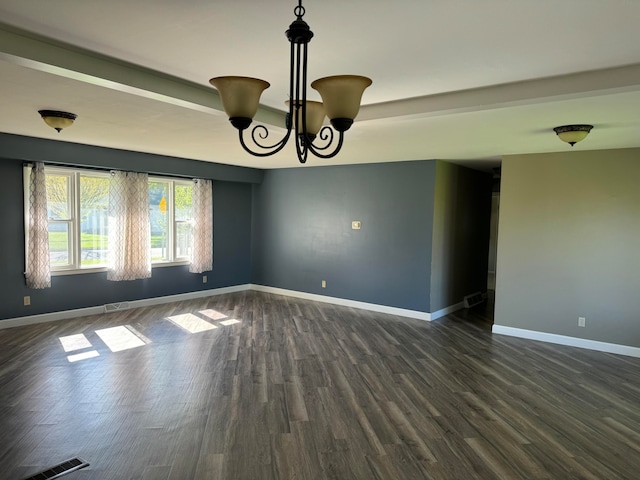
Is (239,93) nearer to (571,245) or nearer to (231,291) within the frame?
(571,245)

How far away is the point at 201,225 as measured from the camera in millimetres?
7293

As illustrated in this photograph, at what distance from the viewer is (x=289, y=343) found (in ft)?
16.2

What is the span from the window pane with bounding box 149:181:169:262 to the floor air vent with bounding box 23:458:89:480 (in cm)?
469

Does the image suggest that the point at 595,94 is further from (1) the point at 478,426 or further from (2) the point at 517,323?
(2) the point at 517,323

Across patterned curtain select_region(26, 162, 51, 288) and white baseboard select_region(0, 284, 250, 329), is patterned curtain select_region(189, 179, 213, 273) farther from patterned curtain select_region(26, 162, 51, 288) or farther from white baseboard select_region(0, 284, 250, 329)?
patterned curtain select_region(26, 162, 51, 288)

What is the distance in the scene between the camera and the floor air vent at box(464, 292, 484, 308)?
718cm

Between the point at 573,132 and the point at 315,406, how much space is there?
10.4 ft

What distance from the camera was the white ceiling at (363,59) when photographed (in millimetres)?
1849

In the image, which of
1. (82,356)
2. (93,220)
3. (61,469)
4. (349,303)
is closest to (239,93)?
(61,469)

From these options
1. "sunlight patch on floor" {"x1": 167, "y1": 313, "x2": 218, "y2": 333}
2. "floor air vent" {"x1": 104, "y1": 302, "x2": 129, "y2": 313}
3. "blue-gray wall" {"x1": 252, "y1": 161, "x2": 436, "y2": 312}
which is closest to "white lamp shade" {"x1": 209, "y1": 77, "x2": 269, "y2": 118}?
"sunlight patch on floor" {"x1": 167, "y1": 313, "x2": 218, "y2": 333}

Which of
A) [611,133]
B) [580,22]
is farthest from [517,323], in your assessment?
[580,22]

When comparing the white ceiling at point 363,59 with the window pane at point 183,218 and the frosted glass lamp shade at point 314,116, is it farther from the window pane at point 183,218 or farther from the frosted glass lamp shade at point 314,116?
the window pane at point 183,218

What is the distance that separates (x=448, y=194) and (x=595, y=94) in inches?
156

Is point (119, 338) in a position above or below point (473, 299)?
below
